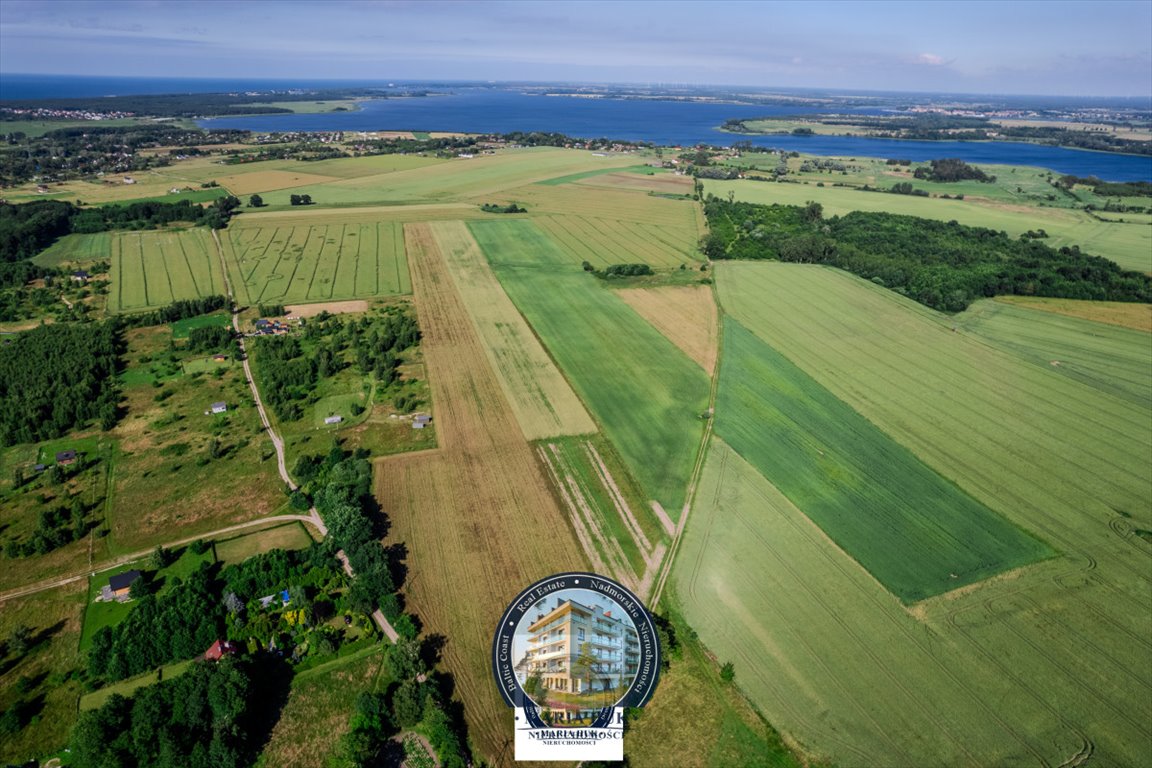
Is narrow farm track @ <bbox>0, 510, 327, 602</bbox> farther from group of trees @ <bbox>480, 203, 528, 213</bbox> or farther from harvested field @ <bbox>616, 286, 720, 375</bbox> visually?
group of trees @ <bbox>480, 203, 528, 213</bbox>

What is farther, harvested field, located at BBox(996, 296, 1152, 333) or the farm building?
harvested field, located at BBox(996, 296, 1152, 333)

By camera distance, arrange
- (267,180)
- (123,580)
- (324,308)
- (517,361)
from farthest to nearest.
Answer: (267,180), (324,308), (517,361), (123,580)

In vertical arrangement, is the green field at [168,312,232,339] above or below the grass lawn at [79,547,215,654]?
above

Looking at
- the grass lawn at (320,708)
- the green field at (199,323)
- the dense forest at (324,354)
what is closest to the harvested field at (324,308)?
the dense forest at (324,354)

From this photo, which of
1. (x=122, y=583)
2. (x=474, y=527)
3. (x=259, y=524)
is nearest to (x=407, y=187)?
(x=259, y=524)

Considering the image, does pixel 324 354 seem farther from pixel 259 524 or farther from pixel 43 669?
pixel 43 669

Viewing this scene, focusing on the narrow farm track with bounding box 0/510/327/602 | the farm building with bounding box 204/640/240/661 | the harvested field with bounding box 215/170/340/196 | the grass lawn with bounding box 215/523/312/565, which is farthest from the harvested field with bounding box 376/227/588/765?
the harvested field with bounding box 215/170/340/196
